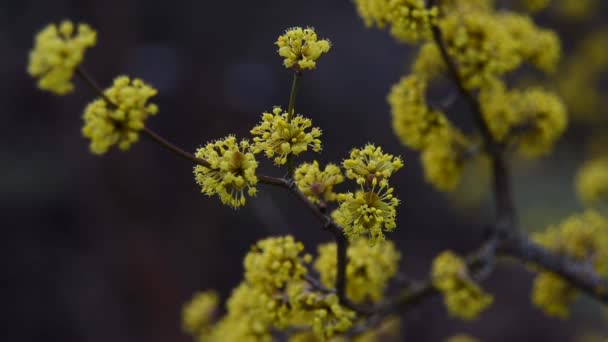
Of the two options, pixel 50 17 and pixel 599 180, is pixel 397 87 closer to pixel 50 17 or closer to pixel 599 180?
pixel 599 180

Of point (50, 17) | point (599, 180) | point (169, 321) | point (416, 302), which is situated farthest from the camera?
point (50, 17)

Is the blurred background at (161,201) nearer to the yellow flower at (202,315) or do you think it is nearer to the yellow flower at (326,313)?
the yellow flower at (202,315)

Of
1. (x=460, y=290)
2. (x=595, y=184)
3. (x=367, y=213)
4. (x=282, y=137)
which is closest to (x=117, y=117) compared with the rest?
(x=282, y=137)

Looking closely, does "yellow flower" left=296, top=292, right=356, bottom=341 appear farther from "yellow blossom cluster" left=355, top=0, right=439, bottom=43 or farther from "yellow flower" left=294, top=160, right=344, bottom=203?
"yellow blossom cluster" left=355, top=0, right=439, bottom=43

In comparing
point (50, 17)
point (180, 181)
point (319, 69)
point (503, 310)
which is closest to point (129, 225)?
point (180, 181)

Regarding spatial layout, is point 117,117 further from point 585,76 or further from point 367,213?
point 585,76

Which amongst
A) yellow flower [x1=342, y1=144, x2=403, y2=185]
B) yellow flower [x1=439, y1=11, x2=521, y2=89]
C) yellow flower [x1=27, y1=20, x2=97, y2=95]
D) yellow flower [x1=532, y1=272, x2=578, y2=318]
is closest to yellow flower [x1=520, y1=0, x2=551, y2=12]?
yellow flower [x1=439, y1=11, x2=521, y2=89]
